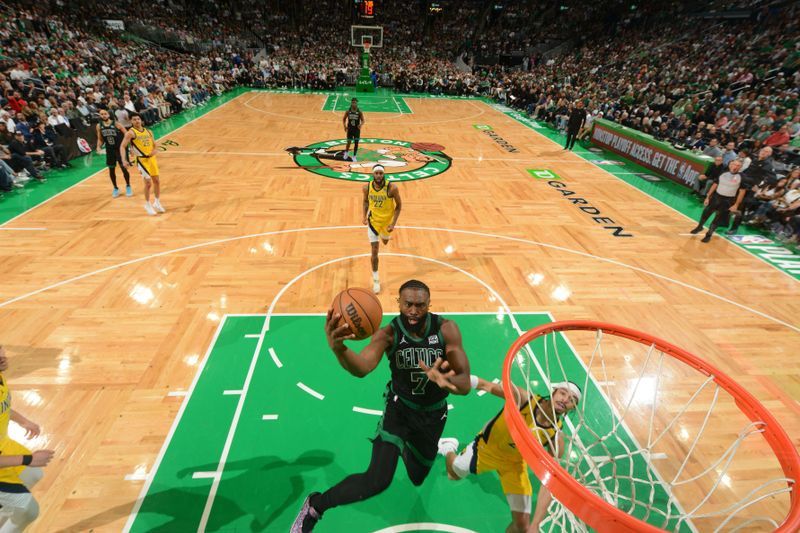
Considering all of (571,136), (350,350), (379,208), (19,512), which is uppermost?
(350,350)

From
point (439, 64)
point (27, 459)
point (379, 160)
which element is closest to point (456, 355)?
point (27, 459)

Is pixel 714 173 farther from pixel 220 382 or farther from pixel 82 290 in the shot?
pixel 82 290

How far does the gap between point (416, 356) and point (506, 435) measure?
2.93 feet

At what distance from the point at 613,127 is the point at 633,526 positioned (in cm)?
1647

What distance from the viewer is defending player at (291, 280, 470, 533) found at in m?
2.99

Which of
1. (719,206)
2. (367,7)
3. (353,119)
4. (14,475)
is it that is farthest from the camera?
(367,7)

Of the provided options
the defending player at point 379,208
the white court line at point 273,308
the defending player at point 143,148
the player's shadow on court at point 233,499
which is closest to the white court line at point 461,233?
the white court line at point 273,308

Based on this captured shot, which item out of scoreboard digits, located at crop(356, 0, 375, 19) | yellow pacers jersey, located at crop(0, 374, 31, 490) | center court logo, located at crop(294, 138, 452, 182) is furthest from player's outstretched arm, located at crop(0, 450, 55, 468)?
scoreboard digits, located at crop(356, 0, 375, 19)

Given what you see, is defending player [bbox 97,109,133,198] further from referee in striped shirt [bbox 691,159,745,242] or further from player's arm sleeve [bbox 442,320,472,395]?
referee in striped shirt [bbox 691,159,745,242]

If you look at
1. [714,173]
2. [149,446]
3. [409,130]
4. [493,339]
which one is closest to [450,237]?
[493,339]

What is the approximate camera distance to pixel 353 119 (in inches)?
492

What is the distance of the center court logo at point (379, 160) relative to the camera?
1204 centimetres

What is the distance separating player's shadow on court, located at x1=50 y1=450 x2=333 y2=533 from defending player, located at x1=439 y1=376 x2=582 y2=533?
1535 mm

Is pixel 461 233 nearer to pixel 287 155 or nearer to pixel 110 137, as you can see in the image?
pixel 287 155
